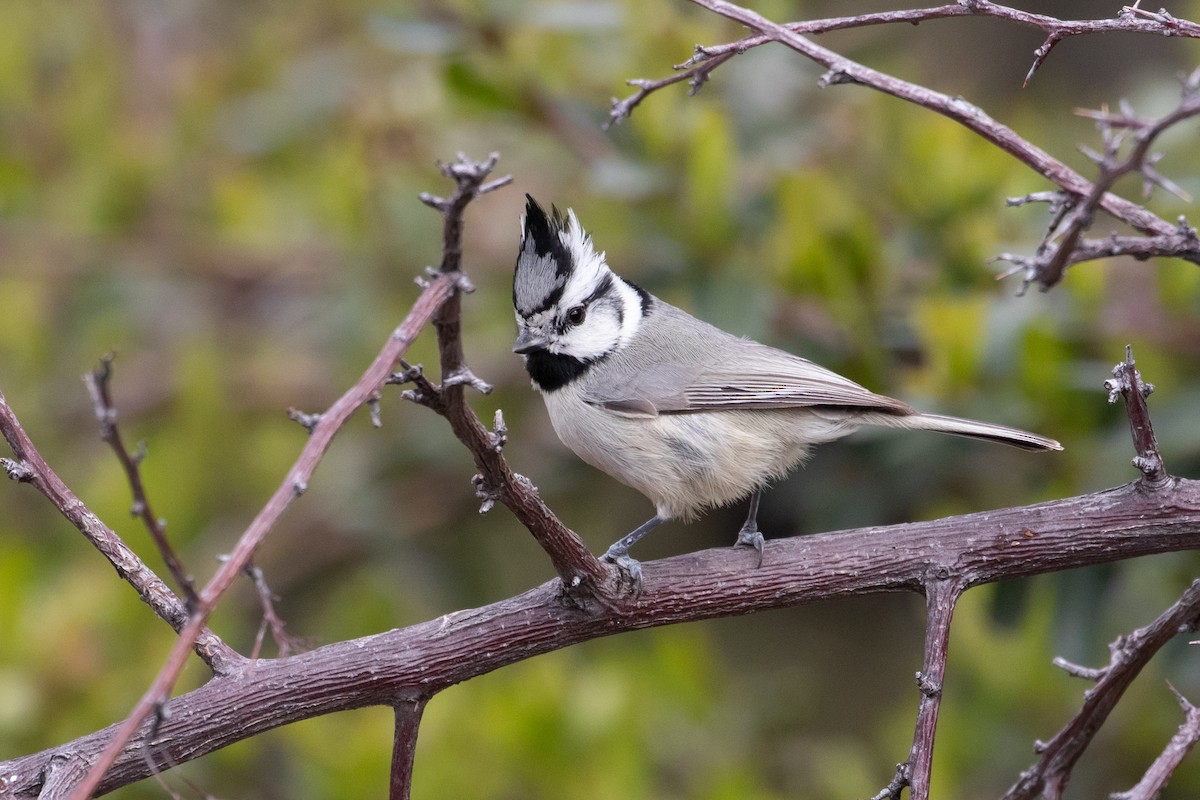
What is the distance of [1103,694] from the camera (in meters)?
2.09

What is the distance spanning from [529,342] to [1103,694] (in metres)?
1.66

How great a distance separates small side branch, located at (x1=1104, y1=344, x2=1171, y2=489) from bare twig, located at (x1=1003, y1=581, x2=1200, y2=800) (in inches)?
7.9

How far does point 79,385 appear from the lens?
4887mm

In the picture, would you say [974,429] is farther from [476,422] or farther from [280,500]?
[280,500]

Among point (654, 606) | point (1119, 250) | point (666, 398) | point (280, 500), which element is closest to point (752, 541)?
point (654, 606)

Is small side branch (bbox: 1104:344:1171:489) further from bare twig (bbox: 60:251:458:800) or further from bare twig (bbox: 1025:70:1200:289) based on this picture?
bare twig (bbox: 60:251:458:800)

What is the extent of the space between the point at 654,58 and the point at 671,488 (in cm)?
169

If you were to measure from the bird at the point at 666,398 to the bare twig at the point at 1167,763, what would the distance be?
1.03 meters

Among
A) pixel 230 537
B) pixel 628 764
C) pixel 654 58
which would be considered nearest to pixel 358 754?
pixel 628 764

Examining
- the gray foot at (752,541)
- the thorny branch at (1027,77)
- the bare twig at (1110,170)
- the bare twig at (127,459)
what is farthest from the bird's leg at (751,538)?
the bare twig at (127,459)

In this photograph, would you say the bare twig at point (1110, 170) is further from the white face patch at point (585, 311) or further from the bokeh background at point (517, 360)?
the bokeh background at point (517, 360)

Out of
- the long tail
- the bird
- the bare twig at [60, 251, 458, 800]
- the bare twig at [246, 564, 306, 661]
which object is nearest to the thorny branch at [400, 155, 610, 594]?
the bare twig at [60, 251, 458, 800]

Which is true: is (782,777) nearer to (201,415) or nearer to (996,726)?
(996,726)

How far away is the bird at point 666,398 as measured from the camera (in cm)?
307
